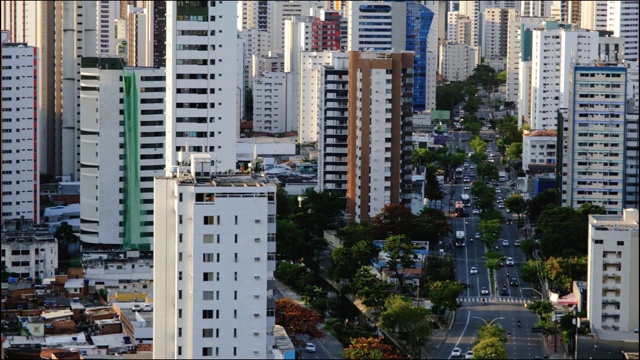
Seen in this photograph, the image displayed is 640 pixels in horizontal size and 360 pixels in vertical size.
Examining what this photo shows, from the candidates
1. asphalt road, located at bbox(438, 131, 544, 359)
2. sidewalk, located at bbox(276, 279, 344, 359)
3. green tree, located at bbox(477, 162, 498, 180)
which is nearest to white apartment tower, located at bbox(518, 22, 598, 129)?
green tree, located at bbox(477, 162, 498, 180)

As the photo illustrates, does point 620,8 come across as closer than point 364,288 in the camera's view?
No

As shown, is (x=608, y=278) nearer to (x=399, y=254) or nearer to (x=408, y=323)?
(x=408, y=323)

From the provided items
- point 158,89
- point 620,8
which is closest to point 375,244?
point 158,89

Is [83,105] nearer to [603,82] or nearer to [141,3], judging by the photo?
[603,82]

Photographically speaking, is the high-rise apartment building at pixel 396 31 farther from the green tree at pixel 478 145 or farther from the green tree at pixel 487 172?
the green tree at pixel 487 172

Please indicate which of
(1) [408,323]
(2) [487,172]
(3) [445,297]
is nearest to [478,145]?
(2) [487,172]

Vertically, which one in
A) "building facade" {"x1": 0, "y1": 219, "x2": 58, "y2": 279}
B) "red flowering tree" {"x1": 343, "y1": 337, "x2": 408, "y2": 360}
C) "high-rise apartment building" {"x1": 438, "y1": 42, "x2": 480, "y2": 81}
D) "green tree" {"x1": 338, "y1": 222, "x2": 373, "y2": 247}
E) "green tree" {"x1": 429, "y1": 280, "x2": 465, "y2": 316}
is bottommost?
"red flowering tree" {"x1": 343, "y1": 337, "x2": 408, "y2": 360}

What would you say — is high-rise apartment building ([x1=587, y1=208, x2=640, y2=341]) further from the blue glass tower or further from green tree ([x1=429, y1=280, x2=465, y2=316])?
the blue glass tower
